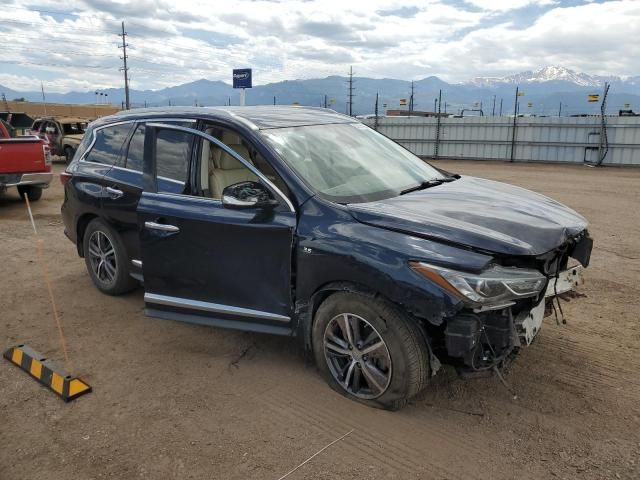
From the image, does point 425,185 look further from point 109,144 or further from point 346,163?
point 109,144

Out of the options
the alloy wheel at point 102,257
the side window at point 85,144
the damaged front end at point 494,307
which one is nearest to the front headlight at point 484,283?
the damaged front end at point 494,307

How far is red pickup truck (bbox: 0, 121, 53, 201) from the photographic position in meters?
9.80

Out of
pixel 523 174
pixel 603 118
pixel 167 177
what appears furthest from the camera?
pixel 603 118

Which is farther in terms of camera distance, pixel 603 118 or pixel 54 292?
pixel 603 118

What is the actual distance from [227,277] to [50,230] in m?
6.44

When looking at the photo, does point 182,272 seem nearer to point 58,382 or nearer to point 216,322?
point 216,322

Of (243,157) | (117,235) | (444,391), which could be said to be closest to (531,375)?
(444,391)

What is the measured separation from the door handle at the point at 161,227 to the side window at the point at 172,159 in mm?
291

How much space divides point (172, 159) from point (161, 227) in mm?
587

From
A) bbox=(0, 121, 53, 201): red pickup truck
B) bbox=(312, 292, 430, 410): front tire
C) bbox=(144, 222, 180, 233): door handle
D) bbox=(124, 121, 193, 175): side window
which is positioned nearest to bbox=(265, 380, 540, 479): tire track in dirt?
bbox=(312, 292, 430, 410): front tire

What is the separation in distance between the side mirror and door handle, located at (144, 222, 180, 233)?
23.9 inches

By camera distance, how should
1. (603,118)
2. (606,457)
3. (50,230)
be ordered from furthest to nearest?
(603,118), (50,230), (606,457)

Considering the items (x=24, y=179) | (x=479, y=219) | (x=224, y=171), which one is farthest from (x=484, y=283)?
(x=24, y=179)

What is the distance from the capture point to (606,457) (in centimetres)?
285
